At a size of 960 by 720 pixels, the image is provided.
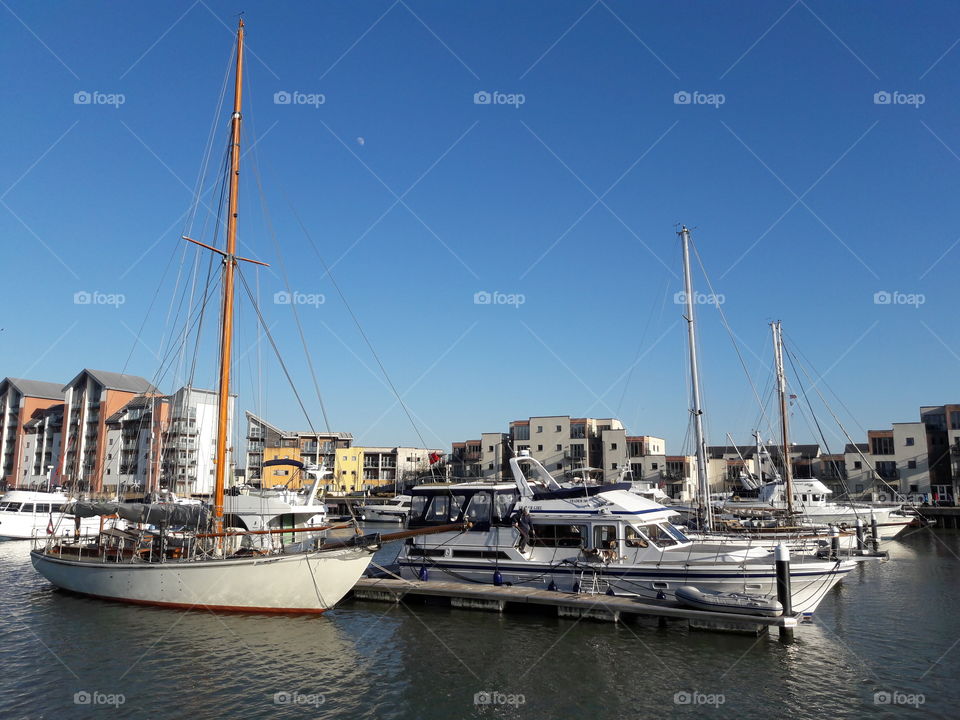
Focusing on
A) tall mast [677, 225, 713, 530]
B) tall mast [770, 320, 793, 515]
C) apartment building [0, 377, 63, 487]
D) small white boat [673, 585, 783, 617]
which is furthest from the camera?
apartment building [0, 377, 63, 487]

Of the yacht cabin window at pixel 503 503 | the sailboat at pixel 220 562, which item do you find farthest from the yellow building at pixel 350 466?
the yacht cabin window at pixel 503 503

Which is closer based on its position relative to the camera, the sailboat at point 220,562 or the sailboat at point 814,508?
the sailboat at point 220,562

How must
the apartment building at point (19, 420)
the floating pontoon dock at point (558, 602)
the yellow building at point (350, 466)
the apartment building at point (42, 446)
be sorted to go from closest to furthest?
the floating pontoon dock at point (558, 602), the apartment building at point (42, 446), the apartment building at point (19, 420), the yellow building at point (350, 466)

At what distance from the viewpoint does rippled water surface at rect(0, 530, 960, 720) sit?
48.3 ft

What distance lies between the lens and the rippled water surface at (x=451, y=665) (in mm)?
14719

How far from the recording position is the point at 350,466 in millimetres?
113938

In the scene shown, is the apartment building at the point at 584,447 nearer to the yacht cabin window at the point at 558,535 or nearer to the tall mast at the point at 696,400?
the tall mast at the point at 696,400

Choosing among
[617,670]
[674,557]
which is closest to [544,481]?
[674,557]

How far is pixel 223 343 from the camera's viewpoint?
25.8m

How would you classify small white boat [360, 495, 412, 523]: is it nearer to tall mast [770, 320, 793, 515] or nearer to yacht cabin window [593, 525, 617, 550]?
tall mast [770, 320, 793, 515]

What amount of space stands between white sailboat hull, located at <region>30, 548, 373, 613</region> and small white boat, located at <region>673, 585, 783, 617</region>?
10201mm

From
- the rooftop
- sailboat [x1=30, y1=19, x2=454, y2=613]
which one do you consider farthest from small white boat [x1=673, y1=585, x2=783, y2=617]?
the rooftop

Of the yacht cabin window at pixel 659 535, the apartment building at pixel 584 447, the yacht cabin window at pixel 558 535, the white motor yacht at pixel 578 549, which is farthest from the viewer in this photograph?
the apartment building at pixel 584 447

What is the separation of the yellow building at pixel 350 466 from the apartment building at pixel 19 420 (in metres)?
44.4
